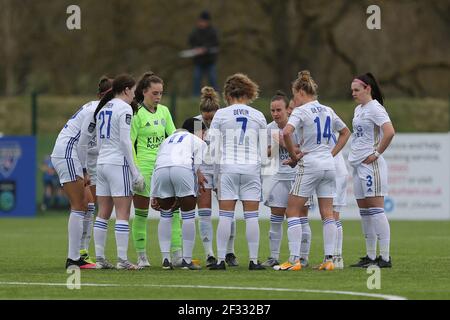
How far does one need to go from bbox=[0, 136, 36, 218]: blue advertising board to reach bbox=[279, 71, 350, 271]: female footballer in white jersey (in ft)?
46.3

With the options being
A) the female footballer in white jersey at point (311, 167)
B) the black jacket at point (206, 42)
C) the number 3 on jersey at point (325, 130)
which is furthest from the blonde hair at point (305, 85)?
the black jacket at point (206, 42)

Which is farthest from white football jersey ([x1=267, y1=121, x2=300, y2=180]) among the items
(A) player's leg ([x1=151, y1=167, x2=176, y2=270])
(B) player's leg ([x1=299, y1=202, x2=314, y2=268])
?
(A) player's leg ([x1=151, y1=167, x2=176, y2=270])

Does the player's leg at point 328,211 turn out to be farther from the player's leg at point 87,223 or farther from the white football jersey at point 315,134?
the player's leg at point 87,223

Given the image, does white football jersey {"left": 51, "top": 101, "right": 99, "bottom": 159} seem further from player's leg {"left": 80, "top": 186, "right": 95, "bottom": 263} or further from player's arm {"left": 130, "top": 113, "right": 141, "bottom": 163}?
player's leg {"left": 80, "top": 186, "right": 95, "bottom": 263}

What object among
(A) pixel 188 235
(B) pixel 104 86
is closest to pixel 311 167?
(A) pixel 188 235

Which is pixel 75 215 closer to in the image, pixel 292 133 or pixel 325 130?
pixel 292 133

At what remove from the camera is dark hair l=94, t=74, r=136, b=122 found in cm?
1283

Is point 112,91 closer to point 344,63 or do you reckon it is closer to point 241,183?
point 241,183

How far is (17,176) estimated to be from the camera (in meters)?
26.0

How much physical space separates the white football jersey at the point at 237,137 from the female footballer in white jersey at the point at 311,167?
43cm

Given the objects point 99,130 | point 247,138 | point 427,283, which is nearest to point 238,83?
point 247,138

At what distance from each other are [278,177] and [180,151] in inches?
52.0

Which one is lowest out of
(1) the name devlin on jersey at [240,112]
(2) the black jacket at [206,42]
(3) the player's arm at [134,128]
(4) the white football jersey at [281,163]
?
(4) the white football jersey at [281,163]

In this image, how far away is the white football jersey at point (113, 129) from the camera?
1262 cm
